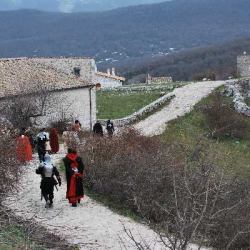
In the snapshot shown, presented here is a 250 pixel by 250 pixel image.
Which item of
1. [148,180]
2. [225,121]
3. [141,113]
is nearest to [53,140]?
[148,180]

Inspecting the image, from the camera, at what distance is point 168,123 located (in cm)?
2900

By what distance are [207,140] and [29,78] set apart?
9.84 m

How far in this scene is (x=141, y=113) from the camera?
30.9 m

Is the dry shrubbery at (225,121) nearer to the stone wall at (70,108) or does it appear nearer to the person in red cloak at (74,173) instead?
the stone wall at (70,108)

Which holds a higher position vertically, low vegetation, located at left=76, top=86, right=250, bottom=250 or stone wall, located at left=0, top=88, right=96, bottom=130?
stone wall, located at left=0, top=88, right=96, bottom=130

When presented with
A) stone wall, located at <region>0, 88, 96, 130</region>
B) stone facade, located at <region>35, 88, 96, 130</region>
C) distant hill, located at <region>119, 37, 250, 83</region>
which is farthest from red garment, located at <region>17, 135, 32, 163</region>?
distant hill, located at <region>119, 37, 250, 83</region>

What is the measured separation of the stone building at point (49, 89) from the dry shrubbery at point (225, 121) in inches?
229

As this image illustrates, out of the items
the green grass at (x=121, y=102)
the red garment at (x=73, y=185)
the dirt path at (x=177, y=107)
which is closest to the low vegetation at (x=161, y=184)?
the red garment at (x=73, y=185)

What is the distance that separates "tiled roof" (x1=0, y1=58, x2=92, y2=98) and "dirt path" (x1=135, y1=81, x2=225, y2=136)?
3.78 m

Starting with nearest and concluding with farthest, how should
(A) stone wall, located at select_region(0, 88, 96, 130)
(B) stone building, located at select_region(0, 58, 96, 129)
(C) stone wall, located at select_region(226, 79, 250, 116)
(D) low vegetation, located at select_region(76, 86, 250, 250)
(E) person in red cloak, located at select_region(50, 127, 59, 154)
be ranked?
1. (D) low vegetation, located at select_region(76, 86, 250, 250)
2. (E) person in red cloak, located at select_region(50, 127, 59, 154)
3. (B) stone building, located at select_region(0, 58, 96, 129)
4. (A) stone wall, located at select_region(0, 88, 96, 130)
5. (C) stone wall, located at select_region(226, 79, 250, 116)

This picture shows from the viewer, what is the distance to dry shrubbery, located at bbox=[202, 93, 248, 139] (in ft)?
90.9

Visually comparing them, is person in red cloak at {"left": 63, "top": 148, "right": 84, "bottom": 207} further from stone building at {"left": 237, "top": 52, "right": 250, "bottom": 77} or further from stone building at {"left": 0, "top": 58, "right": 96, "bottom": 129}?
stone building at {"left": 237, "top": 52, "right": 250, "bottom": 77}

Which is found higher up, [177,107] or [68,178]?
[177,107]

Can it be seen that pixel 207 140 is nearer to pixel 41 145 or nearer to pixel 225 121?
pixel 225 121
